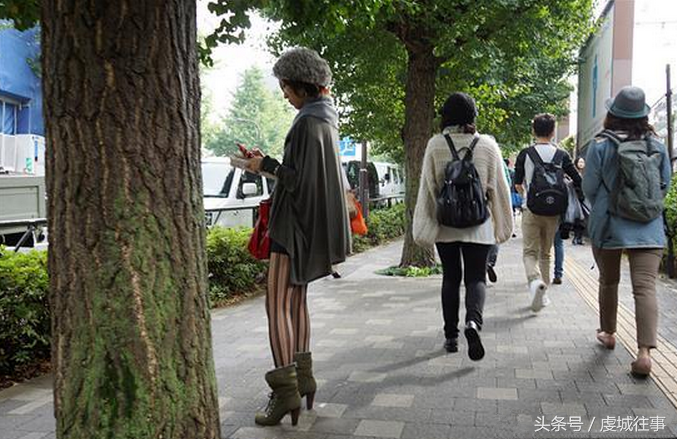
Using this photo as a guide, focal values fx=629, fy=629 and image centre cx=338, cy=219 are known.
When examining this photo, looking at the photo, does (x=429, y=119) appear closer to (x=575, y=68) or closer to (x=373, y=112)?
(x=373, y=112)

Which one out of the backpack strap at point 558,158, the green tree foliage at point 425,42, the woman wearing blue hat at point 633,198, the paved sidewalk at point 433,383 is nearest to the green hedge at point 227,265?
the paved sidewalk at point 433,383

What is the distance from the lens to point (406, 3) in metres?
7.40

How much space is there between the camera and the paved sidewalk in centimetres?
302

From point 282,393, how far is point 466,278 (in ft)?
5.68

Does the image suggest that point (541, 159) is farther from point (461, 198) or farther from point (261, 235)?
point (261, 235)

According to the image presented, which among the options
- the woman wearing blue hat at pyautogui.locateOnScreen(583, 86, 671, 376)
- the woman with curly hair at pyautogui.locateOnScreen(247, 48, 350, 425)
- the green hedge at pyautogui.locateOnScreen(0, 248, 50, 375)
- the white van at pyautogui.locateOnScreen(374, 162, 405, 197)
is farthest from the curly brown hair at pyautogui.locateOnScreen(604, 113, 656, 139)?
the white van at pyautogui.locateOnScreen(374, 162, 405, 197)

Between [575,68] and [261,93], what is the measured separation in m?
51.5

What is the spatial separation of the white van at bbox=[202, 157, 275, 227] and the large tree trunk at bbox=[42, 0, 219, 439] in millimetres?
8921

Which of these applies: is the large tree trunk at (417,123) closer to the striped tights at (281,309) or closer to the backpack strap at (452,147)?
the backpack strap at (452,147)

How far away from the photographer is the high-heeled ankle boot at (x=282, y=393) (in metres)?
3.01

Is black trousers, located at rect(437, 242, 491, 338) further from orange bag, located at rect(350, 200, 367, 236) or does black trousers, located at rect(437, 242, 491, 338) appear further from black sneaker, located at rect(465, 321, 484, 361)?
orange bag, located at rect(350, 200, 367, 236)

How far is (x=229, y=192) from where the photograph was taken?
464 inches

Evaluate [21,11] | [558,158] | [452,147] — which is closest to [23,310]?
[21,11]

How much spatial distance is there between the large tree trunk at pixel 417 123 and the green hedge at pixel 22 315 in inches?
226
